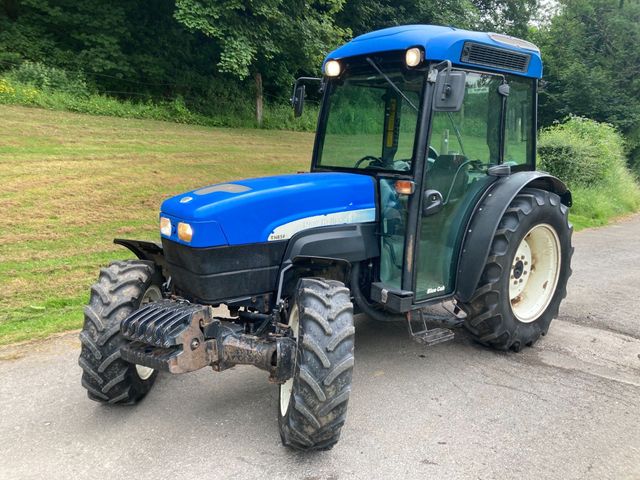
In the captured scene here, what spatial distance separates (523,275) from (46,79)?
1356 centimetres

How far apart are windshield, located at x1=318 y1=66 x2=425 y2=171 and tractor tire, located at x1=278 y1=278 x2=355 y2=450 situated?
1.33 meters

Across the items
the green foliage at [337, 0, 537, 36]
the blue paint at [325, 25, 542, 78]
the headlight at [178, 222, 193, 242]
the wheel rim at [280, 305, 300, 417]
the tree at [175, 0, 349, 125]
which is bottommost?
the wheel rim at [280, 305, 300, 417]

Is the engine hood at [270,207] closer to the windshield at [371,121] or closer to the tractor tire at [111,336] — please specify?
the windshield at [371,121]

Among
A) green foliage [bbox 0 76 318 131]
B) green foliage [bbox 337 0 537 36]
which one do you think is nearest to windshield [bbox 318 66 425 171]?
green foliage [bbox 0 76 318 131]

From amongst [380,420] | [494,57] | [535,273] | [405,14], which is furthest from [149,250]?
[405,14]

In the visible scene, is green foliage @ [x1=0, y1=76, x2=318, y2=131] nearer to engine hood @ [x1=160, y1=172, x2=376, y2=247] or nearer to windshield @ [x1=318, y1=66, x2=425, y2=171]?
windshield @ [x1=318, y1=66, x2=425, y2=171]

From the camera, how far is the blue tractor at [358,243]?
295 cm

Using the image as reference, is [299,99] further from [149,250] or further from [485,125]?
[149,250]

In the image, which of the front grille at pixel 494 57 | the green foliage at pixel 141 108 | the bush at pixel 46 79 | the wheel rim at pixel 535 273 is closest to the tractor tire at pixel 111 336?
the front grille at pixel 494 57

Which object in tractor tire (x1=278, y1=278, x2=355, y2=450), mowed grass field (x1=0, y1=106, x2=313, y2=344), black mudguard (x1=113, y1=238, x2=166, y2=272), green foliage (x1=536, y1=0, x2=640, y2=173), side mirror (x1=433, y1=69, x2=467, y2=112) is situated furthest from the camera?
green foliage (x1=536, y1=0, x2=640, y2=173)

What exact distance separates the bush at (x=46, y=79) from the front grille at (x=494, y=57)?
12.9 meters

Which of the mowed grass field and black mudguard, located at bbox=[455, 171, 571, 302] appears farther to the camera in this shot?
the mowed grass field

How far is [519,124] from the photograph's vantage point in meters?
4.46

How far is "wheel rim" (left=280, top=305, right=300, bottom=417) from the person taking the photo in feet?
10.2
